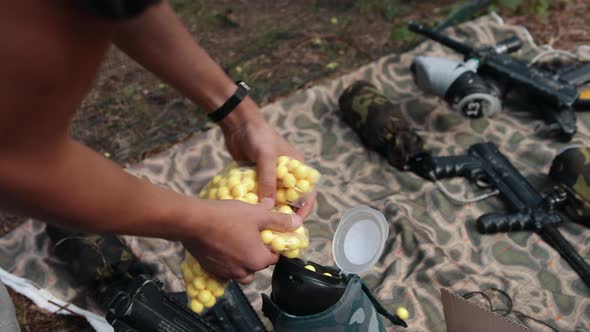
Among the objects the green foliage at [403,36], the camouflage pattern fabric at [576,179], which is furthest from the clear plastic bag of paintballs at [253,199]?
the green foliage at [403,36]

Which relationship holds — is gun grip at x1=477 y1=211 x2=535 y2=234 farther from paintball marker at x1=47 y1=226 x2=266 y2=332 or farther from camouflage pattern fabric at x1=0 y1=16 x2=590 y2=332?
paintball marker at x1=47 y1=226 x2=266 y2=332

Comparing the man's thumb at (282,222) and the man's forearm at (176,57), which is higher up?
the man's forearm at (176,57)

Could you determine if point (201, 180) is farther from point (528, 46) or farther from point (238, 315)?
point (528, 46)

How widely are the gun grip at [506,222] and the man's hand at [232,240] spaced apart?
1106mm

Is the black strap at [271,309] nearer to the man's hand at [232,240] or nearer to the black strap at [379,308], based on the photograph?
the man's hand at [232,240]

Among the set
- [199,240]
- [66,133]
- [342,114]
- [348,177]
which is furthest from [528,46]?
[66,133]

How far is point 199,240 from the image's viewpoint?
100 centimetres

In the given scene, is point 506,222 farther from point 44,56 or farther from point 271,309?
point 44,56

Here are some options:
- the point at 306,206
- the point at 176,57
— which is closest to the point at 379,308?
the point at 306,206

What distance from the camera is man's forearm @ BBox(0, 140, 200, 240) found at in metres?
0.69

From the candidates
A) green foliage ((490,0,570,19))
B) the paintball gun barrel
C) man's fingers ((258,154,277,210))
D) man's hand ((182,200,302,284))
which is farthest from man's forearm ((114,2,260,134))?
green foliage ((490,0,570,19))

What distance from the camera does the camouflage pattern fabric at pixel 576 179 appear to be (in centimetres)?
189

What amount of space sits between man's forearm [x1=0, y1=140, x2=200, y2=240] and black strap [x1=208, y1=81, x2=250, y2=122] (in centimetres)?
52

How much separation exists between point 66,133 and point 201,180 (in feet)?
5.18
